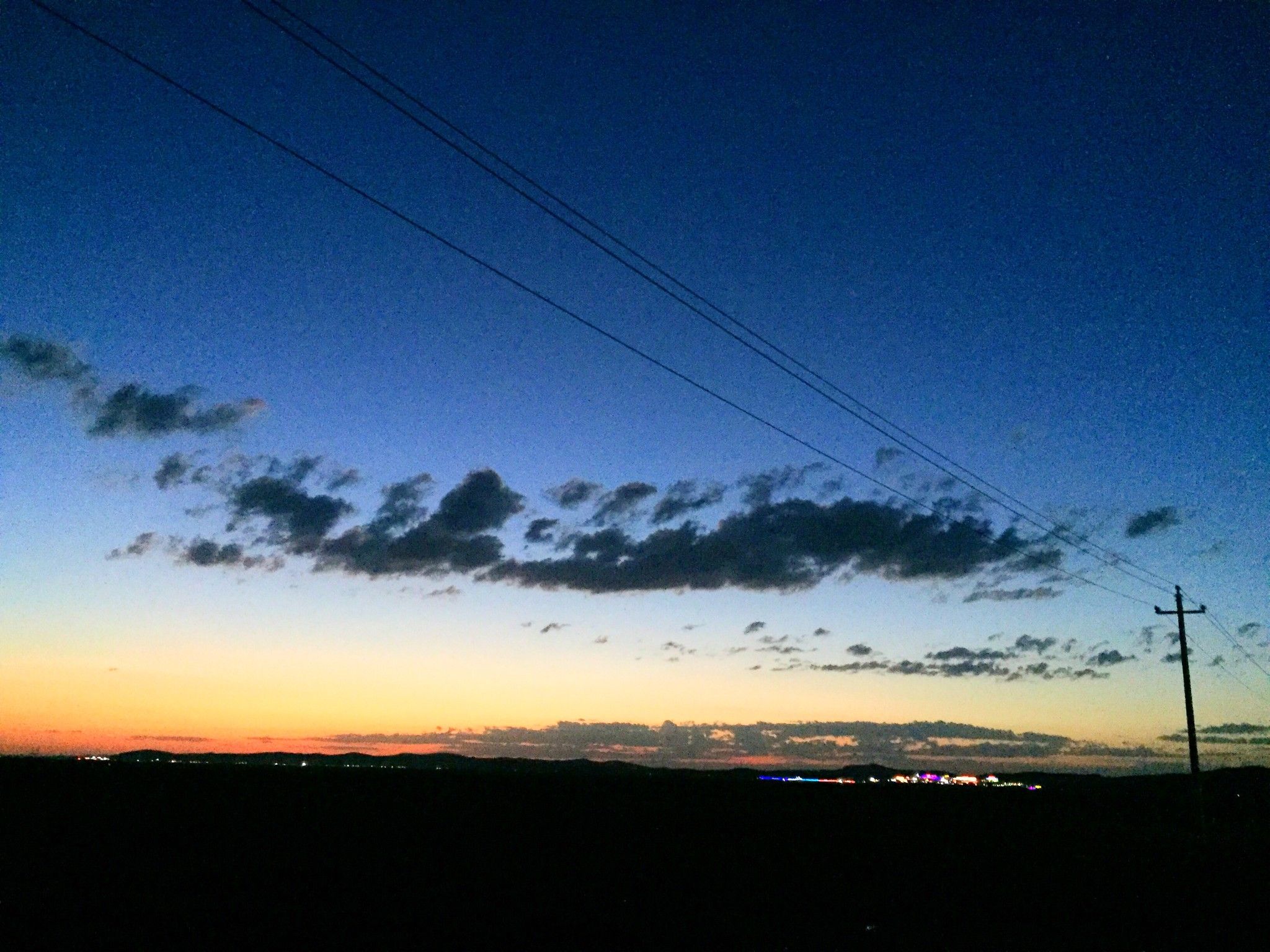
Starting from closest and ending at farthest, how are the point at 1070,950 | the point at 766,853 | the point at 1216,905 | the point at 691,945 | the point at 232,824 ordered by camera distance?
the point at 1070,950 < the point at 691,945 < the point at 1216,905 < the point at 766,853 < the point at 232,824

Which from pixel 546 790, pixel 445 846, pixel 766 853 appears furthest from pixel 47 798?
pixel 766 853

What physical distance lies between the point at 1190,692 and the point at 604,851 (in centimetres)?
2905

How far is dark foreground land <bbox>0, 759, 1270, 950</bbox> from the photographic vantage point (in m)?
21.0

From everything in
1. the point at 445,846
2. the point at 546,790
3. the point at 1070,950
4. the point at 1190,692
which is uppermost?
the point at 1190,692

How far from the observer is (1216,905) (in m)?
23.6

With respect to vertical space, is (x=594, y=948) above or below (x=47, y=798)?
above

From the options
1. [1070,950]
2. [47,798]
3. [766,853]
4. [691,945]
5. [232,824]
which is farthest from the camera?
[47,798]

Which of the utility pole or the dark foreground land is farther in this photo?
the utility pole

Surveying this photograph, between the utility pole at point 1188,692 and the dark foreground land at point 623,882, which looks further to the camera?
the utility pole at point 1188,692

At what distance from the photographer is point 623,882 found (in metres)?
30.8

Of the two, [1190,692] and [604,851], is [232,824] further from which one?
[1190,692]

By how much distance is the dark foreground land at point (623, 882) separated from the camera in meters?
21.0

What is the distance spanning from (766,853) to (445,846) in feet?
51.0

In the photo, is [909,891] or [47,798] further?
[47,798]
